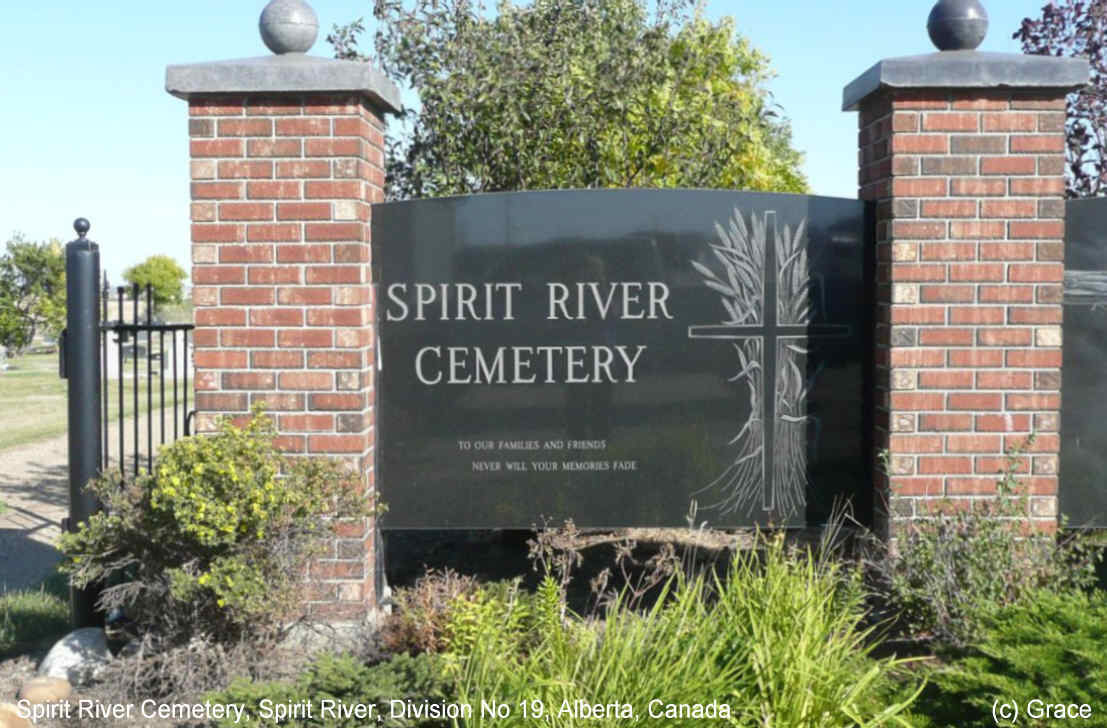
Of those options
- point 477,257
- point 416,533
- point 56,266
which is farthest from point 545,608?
point 56,266

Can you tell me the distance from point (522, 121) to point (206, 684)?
13.5 ft

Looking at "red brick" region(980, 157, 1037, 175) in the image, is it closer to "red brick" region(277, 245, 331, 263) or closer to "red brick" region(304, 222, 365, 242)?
"red brick" region(304, 222, 365, 242)

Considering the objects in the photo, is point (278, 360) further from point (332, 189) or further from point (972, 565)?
point (972, 565)

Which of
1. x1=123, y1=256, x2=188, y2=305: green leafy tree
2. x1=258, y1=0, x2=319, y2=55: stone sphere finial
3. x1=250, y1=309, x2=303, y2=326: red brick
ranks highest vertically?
x1=123, y1=256, x2=188, y2=305: green leafy tree

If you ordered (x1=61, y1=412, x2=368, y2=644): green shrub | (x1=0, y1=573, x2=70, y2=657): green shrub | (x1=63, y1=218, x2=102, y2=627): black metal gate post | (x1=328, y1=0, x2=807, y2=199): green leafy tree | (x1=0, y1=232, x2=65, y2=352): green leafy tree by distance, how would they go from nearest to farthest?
(x1=61, y1=412, x2=368, y2=644): green shrub, (x1=63, y1=218, x2=102, y2=627): black metal gate post, (x1=0, y1=573, x2=70, y2=657): green shrub, (x1=328, y1=0, x2=807, y2=199): green leafy tree, (x1=0, y1=232, x2=65, y2=352): green leafy tree

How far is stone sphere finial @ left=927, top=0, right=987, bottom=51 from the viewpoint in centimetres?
469

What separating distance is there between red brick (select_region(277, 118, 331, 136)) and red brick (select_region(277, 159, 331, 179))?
0.38 feet

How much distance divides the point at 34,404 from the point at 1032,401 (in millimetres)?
17427

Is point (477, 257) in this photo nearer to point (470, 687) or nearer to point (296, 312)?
point (296, 312)

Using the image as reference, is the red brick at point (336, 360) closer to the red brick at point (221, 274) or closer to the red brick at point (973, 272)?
the red brick at point (221, 274)

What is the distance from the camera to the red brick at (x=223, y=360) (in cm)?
471

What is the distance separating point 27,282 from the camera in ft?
96.4

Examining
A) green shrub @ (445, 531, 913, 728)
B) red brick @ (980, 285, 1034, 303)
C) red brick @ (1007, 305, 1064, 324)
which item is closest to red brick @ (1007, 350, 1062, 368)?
red brick @ (1007, 305, 1064, 324)

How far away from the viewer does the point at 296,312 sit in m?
4.70
